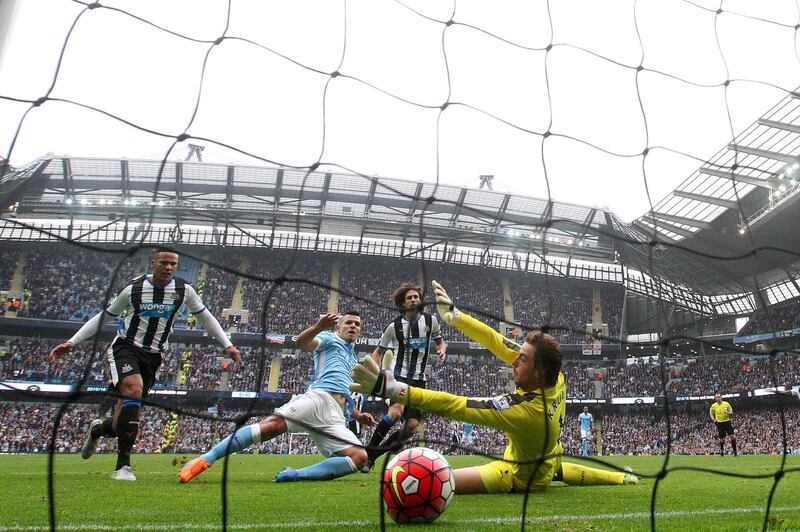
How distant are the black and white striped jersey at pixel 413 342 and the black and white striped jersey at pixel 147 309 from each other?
2.35m

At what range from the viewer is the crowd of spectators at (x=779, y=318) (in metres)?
31.3

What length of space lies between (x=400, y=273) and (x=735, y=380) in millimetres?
18023

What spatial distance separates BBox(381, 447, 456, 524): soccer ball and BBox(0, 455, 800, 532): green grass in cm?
10

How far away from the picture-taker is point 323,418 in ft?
18.5

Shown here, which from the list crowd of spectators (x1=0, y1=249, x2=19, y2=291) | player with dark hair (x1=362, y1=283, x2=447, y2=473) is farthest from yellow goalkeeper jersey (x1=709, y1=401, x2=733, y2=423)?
crowd of spectators (x1=0, y1=249, x2=19, y2=291)

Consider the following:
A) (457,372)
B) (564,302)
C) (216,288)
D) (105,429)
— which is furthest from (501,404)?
(564,302)

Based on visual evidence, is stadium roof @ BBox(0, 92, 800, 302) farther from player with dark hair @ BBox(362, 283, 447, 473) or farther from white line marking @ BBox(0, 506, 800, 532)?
white line marking @ BBox(0, 506, 800, 532)

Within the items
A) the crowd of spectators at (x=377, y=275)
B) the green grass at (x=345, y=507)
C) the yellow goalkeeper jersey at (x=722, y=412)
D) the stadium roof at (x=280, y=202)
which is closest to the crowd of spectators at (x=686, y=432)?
the stadium roof at (x=280, y=202)

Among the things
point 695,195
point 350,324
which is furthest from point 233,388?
point 350,324

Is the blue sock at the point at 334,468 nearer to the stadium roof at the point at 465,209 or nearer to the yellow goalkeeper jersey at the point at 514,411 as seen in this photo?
the yellow goalkeeper jersey at the point at 514,411

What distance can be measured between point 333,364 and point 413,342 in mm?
1567

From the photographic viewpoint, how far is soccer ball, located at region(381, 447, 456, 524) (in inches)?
131

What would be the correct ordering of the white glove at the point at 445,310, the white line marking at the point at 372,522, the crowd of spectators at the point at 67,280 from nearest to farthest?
the white line marking at the point at 372,522, the white glove at the point at 445,310, the crowd of spectators at the point at 67,280

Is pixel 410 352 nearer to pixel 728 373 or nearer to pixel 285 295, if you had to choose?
pixel 285 295
